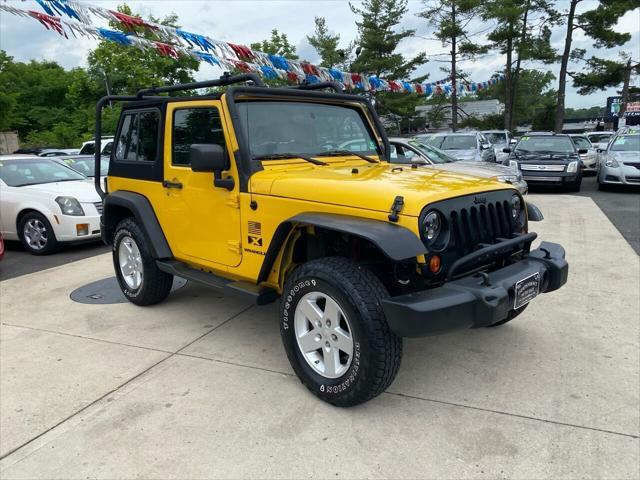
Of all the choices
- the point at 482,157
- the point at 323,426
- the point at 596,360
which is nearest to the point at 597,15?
the point at 482,157

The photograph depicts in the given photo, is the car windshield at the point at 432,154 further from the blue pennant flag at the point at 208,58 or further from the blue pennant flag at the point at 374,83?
the blue pennant flag at the point at 374,83

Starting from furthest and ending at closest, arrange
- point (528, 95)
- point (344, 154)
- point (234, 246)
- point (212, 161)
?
point (528, 95)
point (344, 154)
point (234, 246)
point (212, 161)

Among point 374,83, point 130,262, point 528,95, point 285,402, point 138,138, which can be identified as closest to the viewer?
point 285,402

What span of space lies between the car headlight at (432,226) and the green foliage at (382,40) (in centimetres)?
3278

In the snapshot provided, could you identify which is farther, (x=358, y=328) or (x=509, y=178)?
(x=509, y=178)

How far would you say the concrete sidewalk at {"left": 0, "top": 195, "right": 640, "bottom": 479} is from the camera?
255 centimetres

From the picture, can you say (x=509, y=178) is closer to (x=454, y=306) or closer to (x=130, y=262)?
(x=130, y=262)

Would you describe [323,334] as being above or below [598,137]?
above

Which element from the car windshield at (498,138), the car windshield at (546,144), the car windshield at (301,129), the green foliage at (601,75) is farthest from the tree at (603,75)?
the car windshield at (301,129)

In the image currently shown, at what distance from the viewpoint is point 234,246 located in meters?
3.67

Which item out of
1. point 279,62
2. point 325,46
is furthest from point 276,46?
point 279,62

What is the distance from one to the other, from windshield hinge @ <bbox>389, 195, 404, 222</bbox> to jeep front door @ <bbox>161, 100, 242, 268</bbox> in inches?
50.4

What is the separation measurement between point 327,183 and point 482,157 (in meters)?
10.4

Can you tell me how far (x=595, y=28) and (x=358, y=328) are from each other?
27.0 metres
